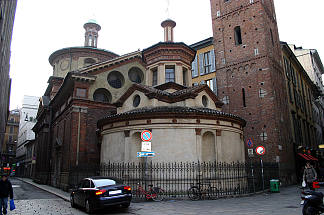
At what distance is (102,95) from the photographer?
77.6ft

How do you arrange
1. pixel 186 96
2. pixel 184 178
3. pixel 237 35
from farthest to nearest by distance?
pixel 237 35 < pixel 186 96 < pixel 184 178

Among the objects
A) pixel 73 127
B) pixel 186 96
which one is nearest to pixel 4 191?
pixel 73 127

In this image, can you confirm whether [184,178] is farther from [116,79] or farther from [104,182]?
[116,79]

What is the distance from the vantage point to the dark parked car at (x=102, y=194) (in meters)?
9.65

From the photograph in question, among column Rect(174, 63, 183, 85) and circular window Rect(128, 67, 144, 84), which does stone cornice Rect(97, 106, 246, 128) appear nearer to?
column Rect(174, 63, 183, 85)

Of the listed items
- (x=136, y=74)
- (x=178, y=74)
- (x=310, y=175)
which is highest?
(x=136, y=74)

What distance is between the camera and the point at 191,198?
13164 mm

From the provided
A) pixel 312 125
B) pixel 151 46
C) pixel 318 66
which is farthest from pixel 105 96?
pixel 318 66

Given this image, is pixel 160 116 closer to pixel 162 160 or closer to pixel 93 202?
pixel 162 160

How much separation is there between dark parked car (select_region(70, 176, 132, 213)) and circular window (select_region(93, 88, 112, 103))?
13159 millimetres

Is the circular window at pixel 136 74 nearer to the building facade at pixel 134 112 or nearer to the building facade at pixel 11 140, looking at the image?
the building facade at pixel 134 112

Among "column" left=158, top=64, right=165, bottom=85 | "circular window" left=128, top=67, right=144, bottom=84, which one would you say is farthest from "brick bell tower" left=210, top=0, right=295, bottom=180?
"circular window" left=128, top=67, right=144, bottom=84

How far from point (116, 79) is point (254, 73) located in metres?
13.5

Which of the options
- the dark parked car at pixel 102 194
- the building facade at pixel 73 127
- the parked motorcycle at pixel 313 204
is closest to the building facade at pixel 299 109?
the building facade at pixel 73 127
